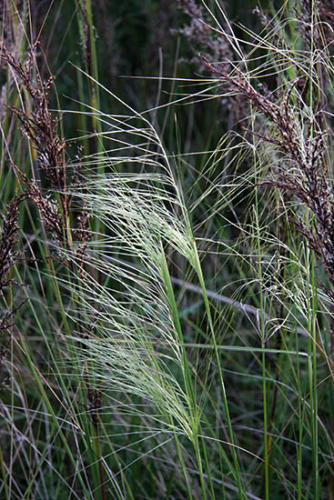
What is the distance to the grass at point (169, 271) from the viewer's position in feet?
2.99

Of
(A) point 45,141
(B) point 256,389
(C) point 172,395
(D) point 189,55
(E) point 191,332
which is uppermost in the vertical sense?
(D) point 189,55

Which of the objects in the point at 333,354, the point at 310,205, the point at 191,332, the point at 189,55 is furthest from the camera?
the point at 189,55

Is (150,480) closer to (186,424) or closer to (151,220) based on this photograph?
(186,424)

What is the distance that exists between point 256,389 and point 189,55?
1392 mm

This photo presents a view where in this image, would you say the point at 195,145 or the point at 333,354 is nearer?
the point at 333,354

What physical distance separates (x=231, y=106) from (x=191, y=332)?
714 millimetres

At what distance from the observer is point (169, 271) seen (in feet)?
5.01

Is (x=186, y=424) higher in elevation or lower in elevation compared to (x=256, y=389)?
higher

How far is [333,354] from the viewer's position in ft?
4.07

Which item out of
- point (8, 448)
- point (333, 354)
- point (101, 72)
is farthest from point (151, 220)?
point (101, 72)

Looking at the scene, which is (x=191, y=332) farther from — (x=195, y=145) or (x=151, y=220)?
(x=151, y=220)

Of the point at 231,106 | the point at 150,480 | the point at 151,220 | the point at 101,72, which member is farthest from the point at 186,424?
the point at 101,72

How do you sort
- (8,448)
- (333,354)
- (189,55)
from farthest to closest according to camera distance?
(189,55), (8,448), (333,354)

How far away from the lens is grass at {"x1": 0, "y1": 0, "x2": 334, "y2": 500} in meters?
0.91
